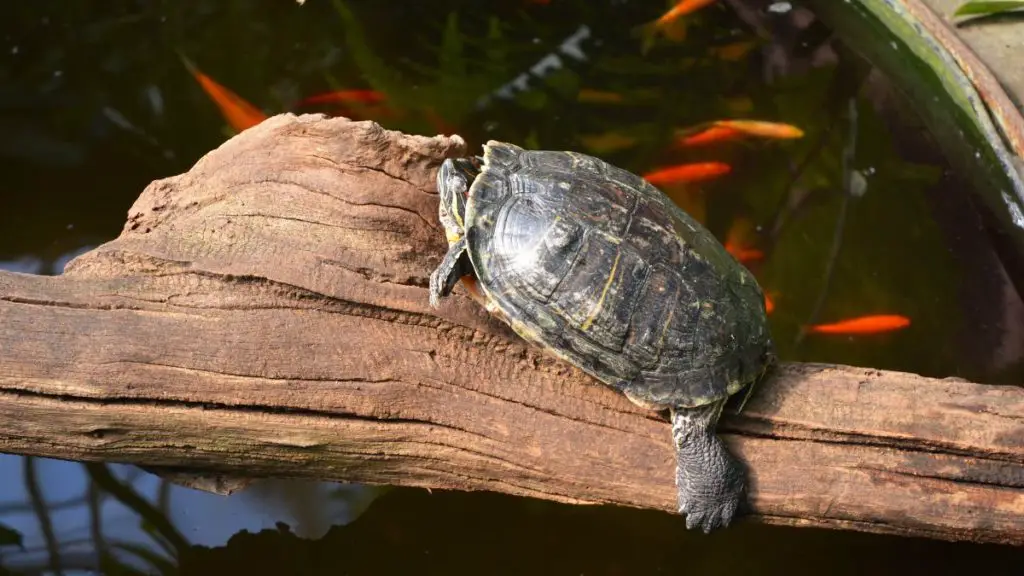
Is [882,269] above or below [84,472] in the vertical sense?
above

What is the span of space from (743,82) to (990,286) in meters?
1.69

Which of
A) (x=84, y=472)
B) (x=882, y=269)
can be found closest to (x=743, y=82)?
(x=882, y=269)

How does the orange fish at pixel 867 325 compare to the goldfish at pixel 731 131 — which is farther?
the goldfish at pixel 731 131

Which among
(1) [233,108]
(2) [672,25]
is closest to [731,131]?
(2) [672,25]

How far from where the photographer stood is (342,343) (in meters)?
1.92

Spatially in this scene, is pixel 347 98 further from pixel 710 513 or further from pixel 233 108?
pixel 710 513

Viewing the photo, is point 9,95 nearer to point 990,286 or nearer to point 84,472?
point 84,472

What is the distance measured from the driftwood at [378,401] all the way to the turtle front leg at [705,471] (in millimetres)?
58

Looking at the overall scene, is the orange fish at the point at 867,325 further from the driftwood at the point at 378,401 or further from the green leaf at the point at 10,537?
the green leaf at the point at 10,537

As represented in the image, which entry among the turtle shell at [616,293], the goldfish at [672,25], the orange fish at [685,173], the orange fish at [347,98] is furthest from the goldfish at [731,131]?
the turtle shell at [616,293]

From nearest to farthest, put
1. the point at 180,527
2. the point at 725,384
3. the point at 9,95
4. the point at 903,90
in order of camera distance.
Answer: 1. the point at 725,384
2. the point at 180,527
3. the point at 9,95
4. the point at 903,90

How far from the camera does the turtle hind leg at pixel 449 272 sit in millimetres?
1946

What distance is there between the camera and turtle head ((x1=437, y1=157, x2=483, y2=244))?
6.63 feet

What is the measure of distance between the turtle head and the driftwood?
161mm
